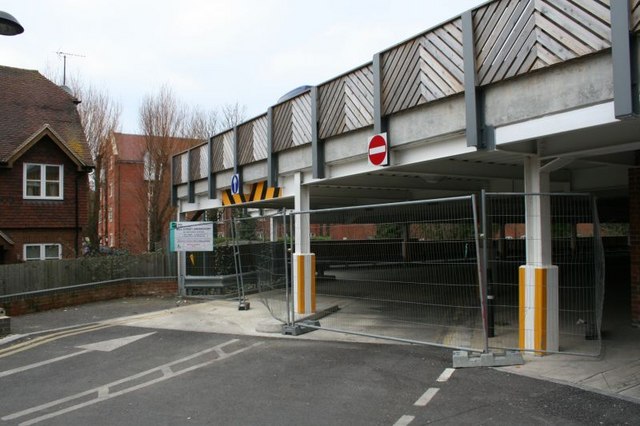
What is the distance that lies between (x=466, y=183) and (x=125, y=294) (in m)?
10.7

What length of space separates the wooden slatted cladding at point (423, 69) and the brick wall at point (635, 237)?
160 inches

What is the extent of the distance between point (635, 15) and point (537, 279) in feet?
11.6

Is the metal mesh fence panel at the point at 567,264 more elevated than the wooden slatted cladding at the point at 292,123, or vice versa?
the wooden slatted cladding at the point at 292,123

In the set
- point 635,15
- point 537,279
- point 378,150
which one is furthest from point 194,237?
point 635,15

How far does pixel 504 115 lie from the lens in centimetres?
712

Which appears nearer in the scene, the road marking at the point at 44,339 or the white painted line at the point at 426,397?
the white painted line at the point at 426,397

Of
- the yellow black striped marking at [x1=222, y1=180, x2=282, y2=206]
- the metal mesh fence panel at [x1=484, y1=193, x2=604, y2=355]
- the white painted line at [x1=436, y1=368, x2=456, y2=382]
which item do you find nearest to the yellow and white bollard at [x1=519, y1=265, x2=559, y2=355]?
the metal mesh fence panel at [x1=484, y1=193, x2=604, y2=355]


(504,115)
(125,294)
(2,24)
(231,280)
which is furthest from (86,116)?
(504,115)

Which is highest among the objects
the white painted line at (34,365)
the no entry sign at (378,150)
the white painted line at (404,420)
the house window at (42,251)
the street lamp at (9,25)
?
the street lamp at (9,25)

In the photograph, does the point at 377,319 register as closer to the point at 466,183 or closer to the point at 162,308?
the point at 466,183

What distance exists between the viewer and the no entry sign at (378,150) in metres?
8.98

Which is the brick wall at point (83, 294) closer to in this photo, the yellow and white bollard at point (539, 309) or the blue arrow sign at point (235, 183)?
the blue arrow sign at point (235, 183)

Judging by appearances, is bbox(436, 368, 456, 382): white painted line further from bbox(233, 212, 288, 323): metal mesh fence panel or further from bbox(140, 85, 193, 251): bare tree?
bbox(140, 85, 193, 251): bare tree

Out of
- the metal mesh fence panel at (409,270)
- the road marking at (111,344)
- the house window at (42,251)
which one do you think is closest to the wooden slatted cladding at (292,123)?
the metal mesh fence panel at (409,270)
